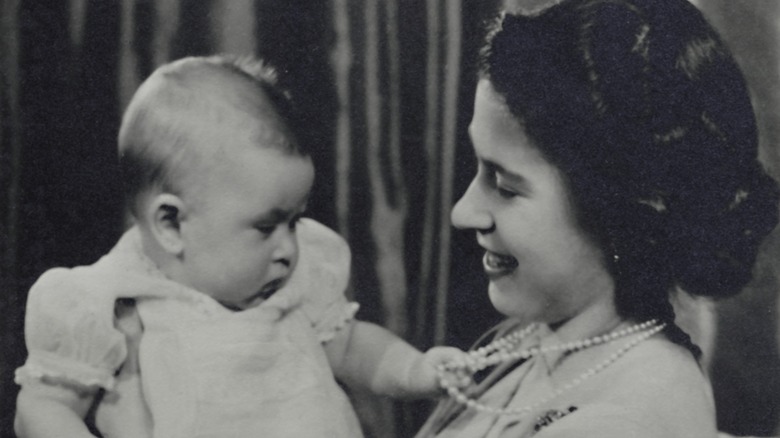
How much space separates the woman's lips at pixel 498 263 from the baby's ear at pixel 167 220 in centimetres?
28

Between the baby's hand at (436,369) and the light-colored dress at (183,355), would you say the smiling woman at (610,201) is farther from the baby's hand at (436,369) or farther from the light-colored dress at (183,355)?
the light-colored dress at (183,355)

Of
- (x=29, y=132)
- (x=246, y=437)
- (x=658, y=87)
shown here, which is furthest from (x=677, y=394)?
(x=29, y=132)

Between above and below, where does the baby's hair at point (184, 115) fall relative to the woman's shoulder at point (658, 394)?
above

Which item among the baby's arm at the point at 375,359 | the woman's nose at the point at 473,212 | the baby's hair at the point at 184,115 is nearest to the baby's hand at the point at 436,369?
the baby's arm at the point at 375,359

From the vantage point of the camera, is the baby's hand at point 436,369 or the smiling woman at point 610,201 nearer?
the smiling woman at point 610,201

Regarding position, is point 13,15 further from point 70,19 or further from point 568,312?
point 568,312

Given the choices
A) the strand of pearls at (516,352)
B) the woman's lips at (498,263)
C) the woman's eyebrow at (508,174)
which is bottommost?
the strand of pearls at (516,352)

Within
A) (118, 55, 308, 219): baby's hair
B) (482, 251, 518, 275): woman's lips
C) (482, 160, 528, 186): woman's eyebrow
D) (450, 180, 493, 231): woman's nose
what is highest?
(118, 55, 308, 219): baby's hair

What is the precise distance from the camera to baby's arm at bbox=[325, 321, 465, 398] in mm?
813

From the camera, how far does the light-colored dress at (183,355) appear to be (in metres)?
0.69

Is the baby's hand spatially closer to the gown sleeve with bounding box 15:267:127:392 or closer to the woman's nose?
the woman's nose

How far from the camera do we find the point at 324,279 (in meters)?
0.81

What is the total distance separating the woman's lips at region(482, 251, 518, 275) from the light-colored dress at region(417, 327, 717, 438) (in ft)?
0.29

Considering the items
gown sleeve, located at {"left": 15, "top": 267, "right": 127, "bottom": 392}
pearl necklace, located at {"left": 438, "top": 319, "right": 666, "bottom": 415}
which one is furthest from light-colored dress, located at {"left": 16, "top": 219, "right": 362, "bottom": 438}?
pearl necklace, located at {"left": 438, "top": 319, "right": 666, "bottom": 415}
